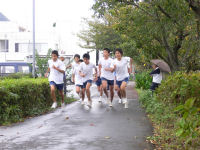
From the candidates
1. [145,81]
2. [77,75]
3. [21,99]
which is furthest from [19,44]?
[21,99]

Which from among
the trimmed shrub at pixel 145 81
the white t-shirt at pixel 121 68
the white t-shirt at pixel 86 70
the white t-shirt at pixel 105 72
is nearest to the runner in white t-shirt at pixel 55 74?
the white t-shirt at pixel 86 70

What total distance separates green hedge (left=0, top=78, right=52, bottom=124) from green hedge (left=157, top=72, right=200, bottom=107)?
3.76m

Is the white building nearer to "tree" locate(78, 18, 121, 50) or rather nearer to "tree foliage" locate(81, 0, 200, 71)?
"tree" locate(78, 18, 121, 50)

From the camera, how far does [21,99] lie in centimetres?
938

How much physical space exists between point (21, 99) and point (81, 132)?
10.0 ft

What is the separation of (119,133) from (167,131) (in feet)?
3.16

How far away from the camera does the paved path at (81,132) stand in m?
5.81

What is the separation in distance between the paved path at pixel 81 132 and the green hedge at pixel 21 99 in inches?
16.0

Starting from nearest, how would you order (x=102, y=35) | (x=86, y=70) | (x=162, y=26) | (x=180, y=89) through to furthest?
(x=180, y=89)
(x=162, y=26)
(x=86, y=70)
(x=102, y=35)

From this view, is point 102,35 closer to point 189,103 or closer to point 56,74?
point 56,74

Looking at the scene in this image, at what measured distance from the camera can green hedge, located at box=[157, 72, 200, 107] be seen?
732cm

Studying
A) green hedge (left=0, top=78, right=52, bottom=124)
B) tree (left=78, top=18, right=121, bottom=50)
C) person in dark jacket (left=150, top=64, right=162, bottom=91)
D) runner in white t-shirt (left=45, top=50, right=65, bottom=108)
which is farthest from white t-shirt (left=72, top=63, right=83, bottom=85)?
tree (left=78, top=18, right=121, bottom=50)

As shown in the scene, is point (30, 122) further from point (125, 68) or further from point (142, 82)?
point (142, 82)

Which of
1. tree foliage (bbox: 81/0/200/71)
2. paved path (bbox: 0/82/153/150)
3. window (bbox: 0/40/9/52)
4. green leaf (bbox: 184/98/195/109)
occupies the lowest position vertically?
paved path (bbox: 0/82/153/150)
